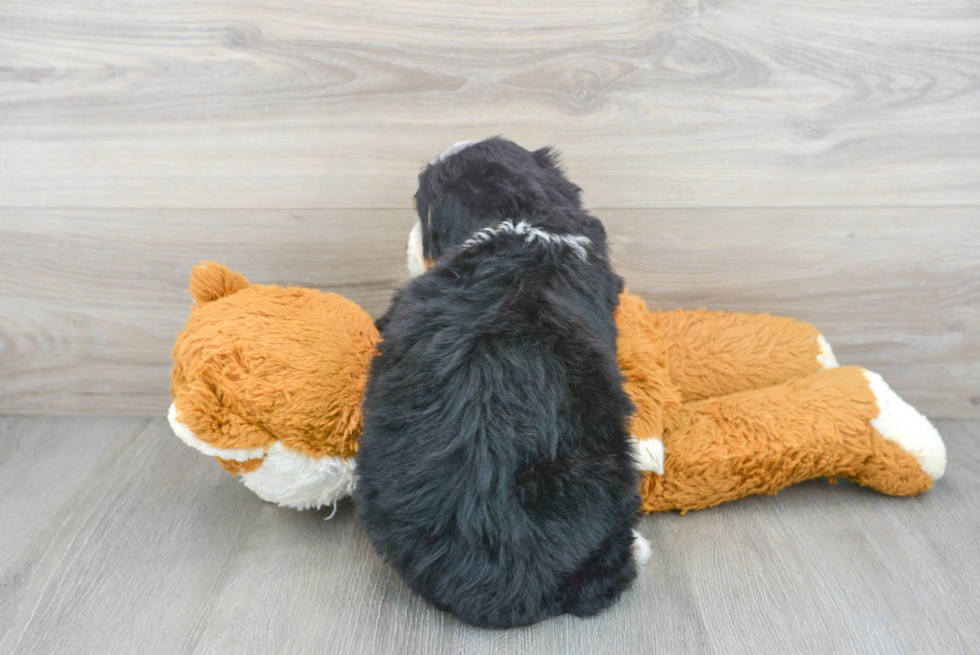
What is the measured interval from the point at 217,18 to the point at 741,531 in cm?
108

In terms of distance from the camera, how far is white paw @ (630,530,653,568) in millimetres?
814

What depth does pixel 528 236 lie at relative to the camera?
800 mm

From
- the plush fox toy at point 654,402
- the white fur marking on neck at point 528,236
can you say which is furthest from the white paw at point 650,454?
the white fur marking on neck at point 528,236

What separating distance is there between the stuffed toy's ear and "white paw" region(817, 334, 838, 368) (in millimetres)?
906

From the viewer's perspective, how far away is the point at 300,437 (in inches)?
34.0

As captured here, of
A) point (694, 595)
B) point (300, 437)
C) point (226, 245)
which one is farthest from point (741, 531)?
point (226, 245)

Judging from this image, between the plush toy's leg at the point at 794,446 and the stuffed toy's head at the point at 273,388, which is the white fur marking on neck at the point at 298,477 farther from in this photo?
the plush toy's leg at the point at 794,446

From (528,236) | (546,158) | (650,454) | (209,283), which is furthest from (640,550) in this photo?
(209,283)

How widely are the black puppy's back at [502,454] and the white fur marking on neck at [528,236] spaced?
2 cm

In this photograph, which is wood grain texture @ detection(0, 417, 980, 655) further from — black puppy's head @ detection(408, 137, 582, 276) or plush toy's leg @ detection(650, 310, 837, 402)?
black puppy's head @ detection(408, 137, 582, 276)

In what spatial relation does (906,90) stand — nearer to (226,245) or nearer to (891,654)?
(891,654)

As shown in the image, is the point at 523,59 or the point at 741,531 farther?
the point at 523,59

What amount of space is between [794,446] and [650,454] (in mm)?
228

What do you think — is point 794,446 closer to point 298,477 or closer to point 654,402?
point 654,402
